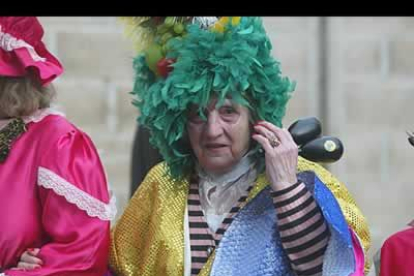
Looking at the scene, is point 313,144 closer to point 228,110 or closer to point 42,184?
point 228,110

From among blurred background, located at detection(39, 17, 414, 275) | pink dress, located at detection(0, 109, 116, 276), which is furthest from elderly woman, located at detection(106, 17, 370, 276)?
blurred background, located at detection(39, 17, 414, 275)

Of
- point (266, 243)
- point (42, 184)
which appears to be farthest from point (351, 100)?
point (42, 184)

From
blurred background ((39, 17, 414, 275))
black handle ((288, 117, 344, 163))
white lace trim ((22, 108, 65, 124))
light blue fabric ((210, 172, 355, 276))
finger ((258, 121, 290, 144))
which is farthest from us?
blurred background ((39, 17, 414, 275))

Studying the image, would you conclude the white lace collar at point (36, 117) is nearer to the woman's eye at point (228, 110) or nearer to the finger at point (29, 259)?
the finger at point (29, 259)

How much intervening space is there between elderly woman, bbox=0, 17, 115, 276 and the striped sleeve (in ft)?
2.00

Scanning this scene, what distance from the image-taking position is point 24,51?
4.42 m

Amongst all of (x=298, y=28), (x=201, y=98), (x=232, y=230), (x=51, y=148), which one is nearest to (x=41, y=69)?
(x=51, y=148)

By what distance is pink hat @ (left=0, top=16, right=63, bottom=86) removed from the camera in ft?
14.4

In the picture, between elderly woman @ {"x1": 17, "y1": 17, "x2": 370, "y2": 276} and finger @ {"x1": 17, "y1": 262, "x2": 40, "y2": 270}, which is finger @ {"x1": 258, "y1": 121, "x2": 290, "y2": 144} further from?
finger @ {"x1": 17, "y1": 262, "x2": 40, "y2": 270}

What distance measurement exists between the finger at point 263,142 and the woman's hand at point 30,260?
79cm

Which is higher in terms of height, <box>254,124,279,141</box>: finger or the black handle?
<box>254,124,279,141</box>: finger

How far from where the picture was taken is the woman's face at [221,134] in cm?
423

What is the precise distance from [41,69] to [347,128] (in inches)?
108

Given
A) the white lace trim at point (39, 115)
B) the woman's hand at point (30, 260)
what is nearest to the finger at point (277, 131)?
the white lace trim at point (39, 115)
